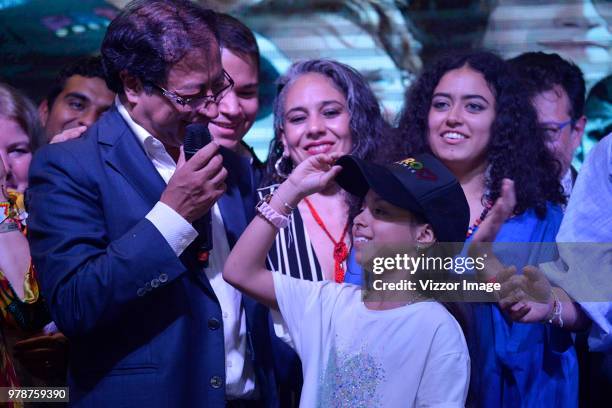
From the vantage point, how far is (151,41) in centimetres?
A: 250

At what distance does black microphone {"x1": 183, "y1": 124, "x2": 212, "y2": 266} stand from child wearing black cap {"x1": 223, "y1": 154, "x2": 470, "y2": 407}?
0.07 metres

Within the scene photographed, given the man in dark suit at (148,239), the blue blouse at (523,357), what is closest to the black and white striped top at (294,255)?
the blue blouse at (523,357)

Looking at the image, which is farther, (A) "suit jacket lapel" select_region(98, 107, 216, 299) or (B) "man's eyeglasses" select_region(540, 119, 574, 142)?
(B) "man's eyeglasses" select_region(540, 119, 574, 142)

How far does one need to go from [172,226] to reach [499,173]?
3.81 feet

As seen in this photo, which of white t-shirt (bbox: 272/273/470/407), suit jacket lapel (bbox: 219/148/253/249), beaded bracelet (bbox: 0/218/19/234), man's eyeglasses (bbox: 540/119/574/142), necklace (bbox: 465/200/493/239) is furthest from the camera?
man's eyeglasses (bbox: 540/119/574/142)

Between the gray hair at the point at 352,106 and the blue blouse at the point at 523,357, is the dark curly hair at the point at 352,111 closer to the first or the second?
the gray hair at the point at 352,106

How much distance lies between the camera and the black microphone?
2447 millimetres

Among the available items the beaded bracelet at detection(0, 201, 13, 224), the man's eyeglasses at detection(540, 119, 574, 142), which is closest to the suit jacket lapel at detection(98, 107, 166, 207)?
the beaded bracelet at detection(0, 201, 13, 224)

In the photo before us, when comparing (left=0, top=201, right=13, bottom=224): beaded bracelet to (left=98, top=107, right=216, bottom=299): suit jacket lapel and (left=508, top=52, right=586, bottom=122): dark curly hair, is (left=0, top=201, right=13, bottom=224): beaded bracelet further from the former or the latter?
(left=508, top=52, right=586, bottom=122): dark curly hair

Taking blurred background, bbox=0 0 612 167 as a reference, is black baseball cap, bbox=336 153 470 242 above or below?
below

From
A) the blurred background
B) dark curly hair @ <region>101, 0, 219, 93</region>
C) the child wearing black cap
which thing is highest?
the blurred background

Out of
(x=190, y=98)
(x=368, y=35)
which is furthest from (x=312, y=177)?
(x=368, y=35)

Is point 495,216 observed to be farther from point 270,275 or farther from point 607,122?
point 607,122

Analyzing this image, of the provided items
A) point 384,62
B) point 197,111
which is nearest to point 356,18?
point 384,62
